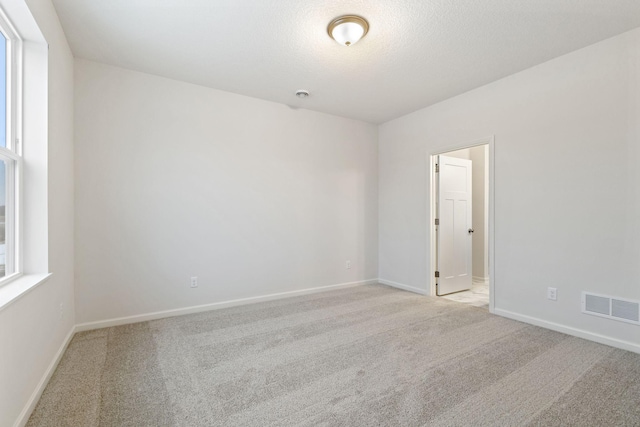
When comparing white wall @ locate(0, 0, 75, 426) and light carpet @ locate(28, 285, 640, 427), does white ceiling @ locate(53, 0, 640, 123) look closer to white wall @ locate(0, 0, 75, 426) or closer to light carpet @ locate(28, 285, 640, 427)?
white wall @ locate(0, 0, 75, 426)

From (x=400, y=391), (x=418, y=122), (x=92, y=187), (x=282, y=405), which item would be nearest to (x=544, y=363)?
(x=400, y=391)

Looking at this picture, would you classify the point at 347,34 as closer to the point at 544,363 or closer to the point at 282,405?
the point at 282,405

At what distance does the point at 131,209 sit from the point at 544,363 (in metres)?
3.93

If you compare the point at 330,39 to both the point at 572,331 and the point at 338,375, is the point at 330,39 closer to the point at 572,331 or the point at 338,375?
the point at 338,375

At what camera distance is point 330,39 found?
2564 mm

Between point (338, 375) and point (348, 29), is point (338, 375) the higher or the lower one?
the lower one

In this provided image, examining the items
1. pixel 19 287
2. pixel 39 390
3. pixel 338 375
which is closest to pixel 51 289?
pixel 19 287

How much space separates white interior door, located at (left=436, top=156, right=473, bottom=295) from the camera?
4.26m

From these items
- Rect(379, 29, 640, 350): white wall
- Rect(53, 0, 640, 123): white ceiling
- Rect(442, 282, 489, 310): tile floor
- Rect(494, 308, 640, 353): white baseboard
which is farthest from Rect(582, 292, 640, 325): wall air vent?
Rect(53, 0, 640, 123): white ceiling

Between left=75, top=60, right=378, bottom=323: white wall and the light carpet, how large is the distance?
551 mm

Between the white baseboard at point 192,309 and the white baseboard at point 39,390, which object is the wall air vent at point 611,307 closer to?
the white baseboard at point 192,309

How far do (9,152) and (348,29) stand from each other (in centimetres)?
241

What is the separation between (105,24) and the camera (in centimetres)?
239

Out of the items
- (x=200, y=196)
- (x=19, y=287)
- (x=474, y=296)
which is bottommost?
(x=474, y=296)
